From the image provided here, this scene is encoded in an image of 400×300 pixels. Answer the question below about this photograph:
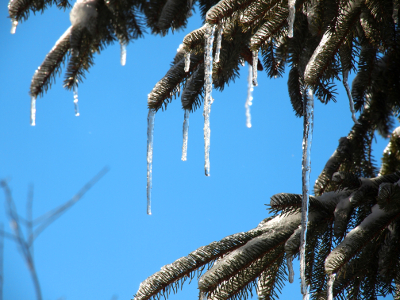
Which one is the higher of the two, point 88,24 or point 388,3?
point 88,24

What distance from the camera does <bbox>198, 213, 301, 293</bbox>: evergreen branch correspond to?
3.93 ft

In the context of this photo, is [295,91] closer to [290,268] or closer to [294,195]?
[294,195]

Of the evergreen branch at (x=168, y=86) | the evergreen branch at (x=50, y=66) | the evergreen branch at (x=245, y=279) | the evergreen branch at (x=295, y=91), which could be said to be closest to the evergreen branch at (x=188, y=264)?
the evergreen branch at (x=245, y=279)

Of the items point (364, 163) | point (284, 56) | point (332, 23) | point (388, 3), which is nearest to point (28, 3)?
point (284, 56)

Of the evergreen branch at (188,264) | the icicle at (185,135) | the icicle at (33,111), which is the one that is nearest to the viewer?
the evergreen branch at (188,264)

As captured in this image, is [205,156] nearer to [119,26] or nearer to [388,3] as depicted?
[388,3]

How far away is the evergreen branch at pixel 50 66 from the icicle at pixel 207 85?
3.24 feet

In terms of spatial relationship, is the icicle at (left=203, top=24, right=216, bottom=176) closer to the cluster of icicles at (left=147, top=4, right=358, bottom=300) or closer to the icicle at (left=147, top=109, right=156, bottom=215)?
the cluster of icicles at (left=147, top=4, right=358, bottom=300)

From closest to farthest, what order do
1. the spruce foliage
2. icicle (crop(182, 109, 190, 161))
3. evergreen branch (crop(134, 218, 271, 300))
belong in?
the spruce foliage < evergreen branch (crop(134, 218, 271, 300)) < icicle (crop(182, 109, 190, 161))

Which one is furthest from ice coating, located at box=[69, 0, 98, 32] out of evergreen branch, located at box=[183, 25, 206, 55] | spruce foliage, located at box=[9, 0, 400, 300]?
evergreen branch, located at box=[183, 25, 206, 55]

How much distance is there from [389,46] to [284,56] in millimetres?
529

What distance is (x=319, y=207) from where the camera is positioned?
137cm

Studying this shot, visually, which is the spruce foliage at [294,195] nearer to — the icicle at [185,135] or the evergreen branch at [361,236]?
the evergreen branch at [361,236]

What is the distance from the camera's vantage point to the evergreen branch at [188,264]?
1288mm
